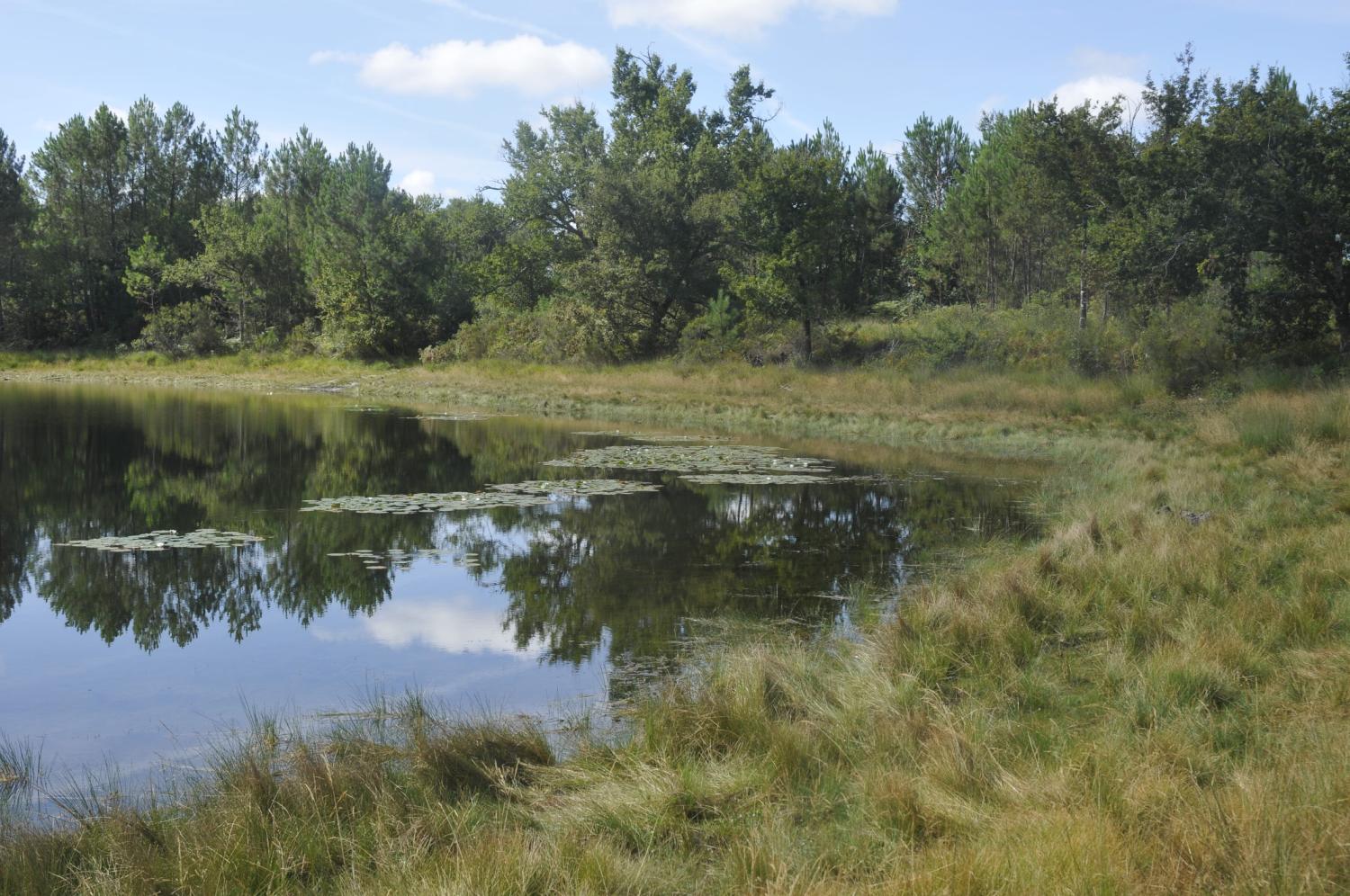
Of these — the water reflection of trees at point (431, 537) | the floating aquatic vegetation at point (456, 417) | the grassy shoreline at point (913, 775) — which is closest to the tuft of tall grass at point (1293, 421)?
the water reflection of trees at point (431, 537)

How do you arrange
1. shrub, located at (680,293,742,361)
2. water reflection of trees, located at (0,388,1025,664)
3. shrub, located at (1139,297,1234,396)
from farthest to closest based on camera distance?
shrub, located at (680,293,742,361), shrub, located at (1139,297,1234,396), water reflection of trees, located at (0,388,1025,664)

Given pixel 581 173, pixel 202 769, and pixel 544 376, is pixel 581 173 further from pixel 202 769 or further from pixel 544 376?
pixel 202 769

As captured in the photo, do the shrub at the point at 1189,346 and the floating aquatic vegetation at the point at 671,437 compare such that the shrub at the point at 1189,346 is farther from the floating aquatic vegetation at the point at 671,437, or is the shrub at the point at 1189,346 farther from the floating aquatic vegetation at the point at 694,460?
the floating aquatic vegetation at the point at 694,460

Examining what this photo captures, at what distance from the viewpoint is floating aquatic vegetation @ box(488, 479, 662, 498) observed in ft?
50.2

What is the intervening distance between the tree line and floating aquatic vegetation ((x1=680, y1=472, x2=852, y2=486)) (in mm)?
14182

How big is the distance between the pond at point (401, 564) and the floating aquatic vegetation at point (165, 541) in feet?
0.13

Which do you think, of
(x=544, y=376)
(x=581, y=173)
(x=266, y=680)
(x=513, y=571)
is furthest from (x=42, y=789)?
(x=581, y=173)

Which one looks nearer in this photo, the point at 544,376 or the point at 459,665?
the point at 459,665

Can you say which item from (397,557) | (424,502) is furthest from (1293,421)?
(397,557)

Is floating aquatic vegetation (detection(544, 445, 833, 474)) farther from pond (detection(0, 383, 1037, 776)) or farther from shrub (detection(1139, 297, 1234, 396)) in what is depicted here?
shrub (detection(1139, 297, 1234, 396))

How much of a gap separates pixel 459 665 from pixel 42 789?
282 cm

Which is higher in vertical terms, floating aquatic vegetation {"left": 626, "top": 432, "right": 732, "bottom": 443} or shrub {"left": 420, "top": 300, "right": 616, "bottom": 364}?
shrub {"left": 420, "top": 300, "right": 616, "bottom": 364}

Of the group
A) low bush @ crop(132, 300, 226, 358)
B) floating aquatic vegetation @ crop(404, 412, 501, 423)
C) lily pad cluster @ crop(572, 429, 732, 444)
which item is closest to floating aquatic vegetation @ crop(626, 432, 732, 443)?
lily pad cluster @ crop(572, 429, 732, 444)

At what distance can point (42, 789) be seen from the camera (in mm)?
5047
